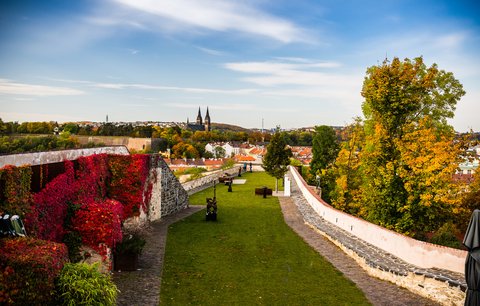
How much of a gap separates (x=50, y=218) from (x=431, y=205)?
49.8 feet

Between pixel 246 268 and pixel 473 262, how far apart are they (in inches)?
262

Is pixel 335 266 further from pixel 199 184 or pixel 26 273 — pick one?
pixel 199 184

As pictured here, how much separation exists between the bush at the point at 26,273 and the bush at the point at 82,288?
160mm

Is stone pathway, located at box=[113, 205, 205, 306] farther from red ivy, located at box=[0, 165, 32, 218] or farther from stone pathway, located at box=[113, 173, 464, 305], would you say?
red ivy, located at box=[0, 165, 32, 218]

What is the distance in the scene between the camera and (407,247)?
11820 millimetres

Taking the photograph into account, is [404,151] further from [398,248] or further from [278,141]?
[278,141]

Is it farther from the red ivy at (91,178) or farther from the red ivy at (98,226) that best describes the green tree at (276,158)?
the red ivy at (98,226)

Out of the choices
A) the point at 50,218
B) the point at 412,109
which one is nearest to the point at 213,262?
the point at 50,218

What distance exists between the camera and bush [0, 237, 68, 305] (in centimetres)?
635

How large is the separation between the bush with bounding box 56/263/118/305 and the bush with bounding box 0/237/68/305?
16 cm


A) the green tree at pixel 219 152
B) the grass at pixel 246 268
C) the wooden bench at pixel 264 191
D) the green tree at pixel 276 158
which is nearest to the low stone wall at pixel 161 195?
the grass at pixel 246 268

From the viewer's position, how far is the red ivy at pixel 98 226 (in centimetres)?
1053

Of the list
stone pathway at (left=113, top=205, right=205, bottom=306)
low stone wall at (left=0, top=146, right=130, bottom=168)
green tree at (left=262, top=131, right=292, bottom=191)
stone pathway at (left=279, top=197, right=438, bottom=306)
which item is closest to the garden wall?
stone pathway at (left=279, top=197, right=438, bottom=306)

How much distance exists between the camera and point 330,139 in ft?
137
